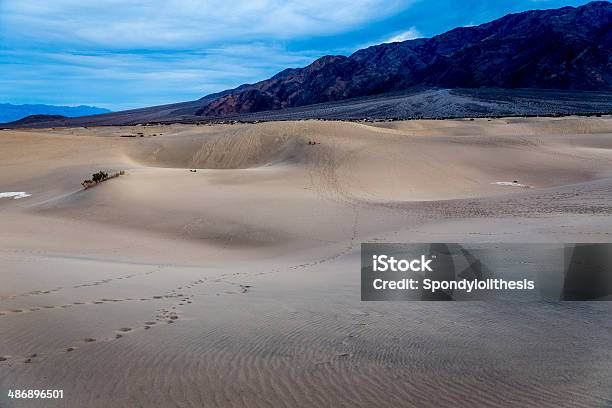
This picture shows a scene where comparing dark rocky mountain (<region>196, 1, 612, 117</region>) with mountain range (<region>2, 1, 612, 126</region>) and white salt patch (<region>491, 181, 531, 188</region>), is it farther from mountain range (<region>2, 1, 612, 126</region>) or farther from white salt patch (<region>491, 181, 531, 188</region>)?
white salt patch (<region>491, 181, 531, 188</region>)

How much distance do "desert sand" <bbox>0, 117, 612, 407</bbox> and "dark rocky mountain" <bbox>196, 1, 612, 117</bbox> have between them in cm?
8395

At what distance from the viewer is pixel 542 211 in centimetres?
1197

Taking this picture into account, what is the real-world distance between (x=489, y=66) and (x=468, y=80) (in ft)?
18.2

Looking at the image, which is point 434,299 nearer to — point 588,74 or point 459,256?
point 459,256

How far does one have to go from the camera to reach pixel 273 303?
5801 mm

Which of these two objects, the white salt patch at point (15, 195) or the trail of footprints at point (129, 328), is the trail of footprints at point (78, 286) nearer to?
the trail of footprints at point (129, 328)

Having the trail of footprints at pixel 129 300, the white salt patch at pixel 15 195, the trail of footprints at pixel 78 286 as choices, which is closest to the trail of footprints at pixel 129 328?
the trail of footprints at pixel 129 300

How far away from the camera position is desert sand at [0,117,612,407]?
353 cm

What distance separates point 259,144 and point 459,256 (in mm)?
22923

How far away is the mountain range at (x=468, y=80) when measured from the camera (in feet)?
233

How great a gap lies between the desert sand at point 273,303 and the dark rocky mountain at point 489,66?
8395 centimetres

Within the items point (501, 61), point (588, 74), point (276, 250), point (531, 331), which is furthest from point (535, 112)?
point (531, 331)

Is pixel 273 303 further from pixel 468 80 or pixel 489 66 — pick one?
pixel 489 66

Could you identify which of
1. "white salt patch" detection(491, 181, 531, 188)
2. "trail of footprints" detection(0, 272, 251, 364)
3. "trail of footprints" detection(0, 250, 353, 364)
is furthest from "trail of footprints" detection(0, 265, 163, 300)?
"white salt patch" detection(491, 181, 531, 188)
